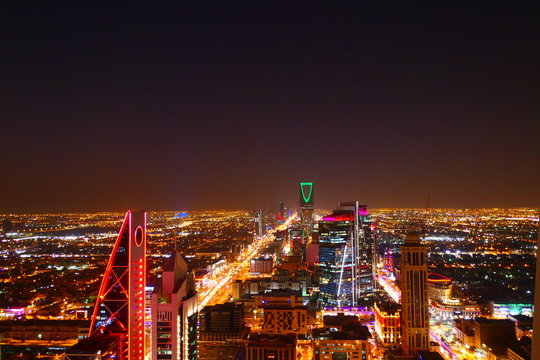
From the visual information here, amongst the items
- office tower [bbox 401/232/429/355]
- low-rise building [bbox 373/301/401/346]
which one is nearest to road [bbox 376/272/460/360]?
office tower [bbox 401/232/429/355]

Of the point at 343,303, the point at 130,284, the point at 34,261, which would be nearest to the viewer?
the point at 130,284

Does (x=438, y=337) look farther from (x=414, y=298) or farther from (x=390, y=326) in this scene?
(x=414, y=298)

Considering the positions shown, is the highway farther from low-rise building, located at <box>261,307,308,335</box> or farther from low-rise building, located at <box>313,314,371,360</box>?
low-rise building, located at <box>313,314,371,360</box>

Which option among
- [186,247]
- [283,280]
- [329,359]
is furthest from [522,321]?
[186,247]

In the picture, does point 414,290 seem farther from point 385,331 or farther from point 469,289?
point 469,289

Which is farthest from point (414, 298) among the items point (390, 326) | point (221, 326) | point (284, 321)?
point (221, 326)

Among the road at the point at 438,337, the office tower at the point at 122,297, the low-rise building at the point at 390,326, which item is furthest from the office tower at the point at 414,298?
the office tower at the point at 122,297
